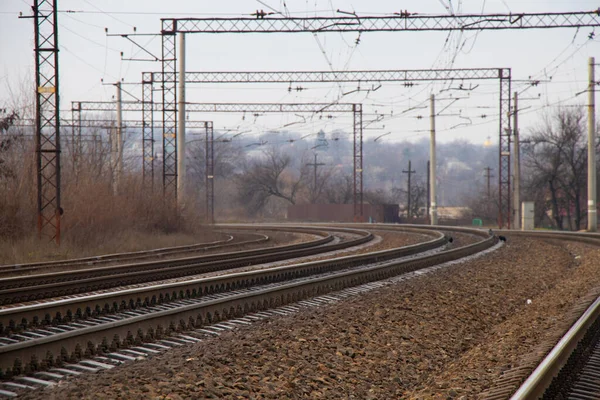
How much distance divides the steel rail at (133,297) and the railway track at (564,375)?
5.70m

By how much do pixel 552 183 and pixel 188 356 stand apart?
58899 millimetres

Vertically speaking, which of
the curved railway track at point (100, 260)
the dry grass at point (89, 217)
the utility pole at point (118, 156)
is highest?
the utility pole at point (118, 156)

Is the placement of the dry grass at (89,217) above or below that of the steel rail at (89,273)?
above

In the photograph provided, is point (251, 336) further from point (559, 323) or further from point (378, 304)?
point (559, 323)

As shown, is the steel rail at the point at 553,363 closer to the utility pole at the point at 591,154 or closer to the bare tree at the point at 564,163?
the utility pole at the point at 591,154

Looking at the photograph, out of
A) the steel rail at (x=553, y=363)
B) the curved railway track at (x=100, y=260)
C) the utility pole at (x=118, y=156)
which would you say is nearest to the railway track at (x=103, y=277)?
the curved railway track at (x=100, y=260)

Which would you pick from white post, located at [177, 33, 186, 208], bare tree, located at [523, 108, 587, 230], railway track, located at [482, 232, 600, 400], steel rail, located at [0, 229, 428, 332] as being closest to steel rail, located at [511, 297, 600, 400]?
railway track, located at [482, 232, 600, 400]

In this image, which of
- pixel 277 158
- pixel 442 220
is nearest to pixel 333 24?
pixel 442 220

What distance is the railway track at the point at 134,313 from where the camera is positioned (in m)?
6.91

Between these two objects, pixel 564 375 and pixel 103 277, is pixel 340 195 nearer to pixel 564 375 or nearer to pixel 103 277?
pixel 103 277

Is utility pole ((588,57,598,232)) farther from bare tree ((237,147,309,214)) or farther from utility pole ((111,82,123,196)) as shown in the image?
bare tree ((237,147,309,214))

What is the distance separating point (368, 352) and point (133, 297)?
415 cm

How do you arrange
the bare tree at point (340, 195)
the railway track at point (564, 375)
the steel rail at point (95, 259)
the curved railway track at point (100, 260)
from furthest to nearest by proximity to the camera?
the bare tree at point (340, 195) < the steel rail at point (95, 259) < the curved railway track at point (100, 260) < the railway track at point (564, 375)

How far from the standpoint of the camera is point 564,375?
6633mm
